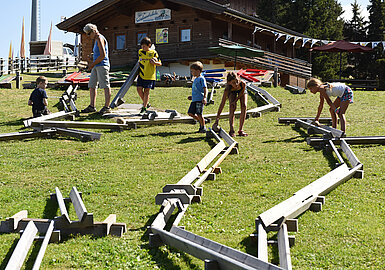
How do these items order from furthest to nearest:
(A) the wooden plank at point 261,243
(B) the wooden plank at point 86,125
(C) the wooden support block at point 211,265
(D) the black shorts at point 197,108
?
(B) the wooden plank at point 86,125 → (D) the black shorts at point 197,108 → (A) the wooden plank at point 261,243 → (C) the wooden support block at point 211,265

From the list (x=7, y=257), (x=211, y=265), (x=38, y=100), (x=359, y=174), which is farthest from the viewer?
(x=38, y=100)

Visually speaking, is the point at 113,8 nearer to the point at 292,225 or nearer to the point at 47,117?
the point at 47,117

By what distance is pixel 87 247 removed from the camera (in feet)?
14.6

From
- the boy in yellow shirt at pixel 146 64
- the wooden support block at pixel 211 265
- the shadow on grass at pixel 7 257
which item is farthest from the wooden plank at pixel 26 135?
the wooden support block at pixel 211 265

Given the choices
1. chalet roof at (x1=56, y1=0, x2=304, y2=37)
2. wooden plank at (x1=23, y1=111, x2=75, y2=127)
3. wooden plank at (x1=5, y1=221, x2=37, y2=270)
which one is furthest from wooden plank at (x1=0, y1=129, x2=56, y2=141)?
chalet roof at (x1=56, y1=0, x2=304, y2=37)

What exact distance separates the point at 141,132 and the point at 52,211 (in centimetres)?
535

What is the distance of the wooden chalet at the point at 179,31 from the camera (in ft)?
98.6

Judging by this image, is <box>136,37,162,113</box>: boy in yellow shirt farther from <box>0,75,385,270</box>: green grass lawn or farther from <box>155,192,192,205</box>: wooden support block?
<box>155,192,192,205</box>: wooden support block

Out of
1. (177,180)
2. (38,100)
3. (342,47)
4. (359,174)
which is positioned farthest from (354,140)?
(342,47)

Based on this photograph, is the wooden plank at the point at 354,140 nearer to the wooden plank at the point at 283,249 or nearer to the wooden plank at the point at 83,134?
the wooden plank at the point at 83,134

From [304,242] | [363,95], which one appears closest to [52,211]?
[304,242]

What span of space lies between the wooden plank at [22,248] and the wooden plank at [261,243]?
1.93m

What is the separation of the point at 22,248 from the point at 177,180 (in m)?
3.05

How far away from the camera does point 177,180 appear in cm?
683
